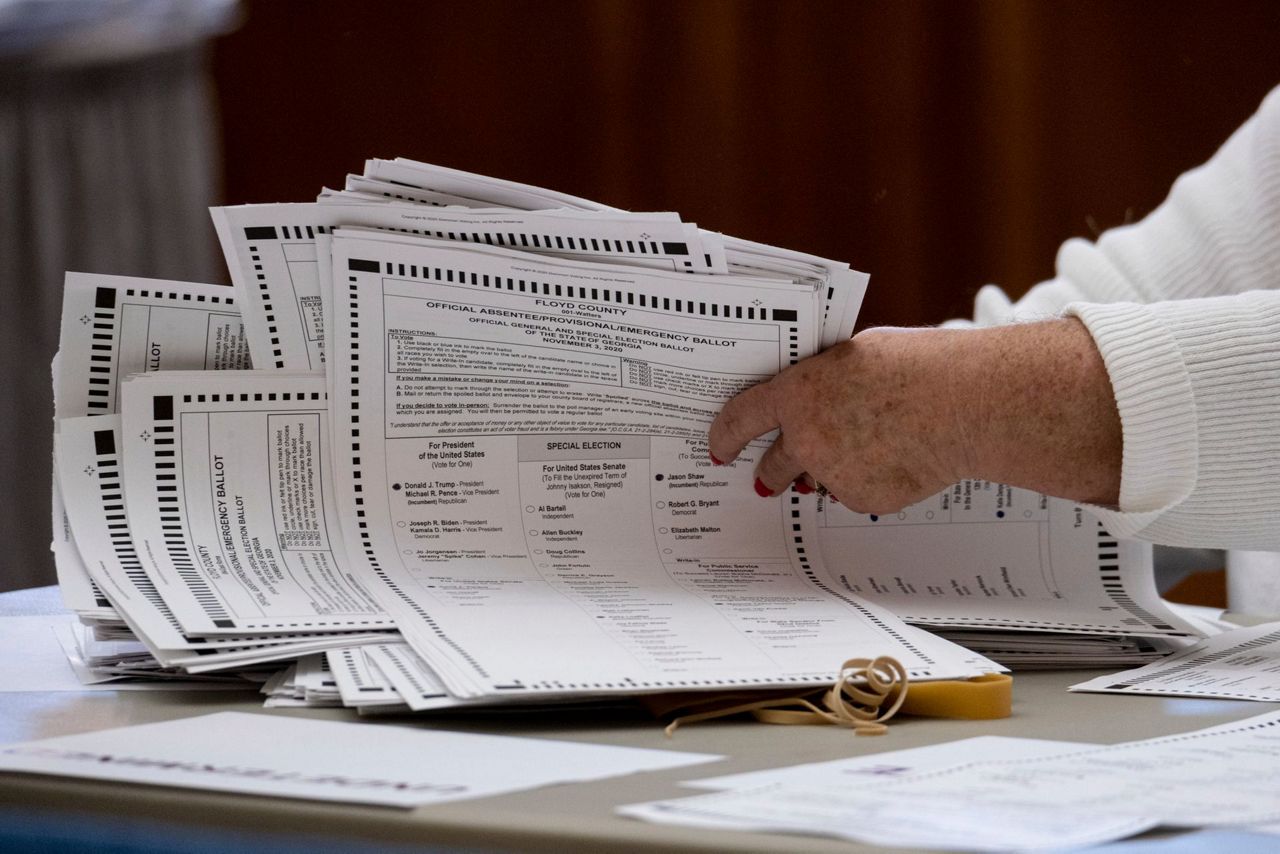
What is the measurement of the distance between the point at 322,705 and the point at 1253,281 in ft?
2.81

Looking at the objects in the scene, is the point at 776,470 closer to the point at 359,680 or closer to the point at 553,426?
the point at 553,426

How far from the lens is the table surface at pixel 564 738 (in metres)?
0.29

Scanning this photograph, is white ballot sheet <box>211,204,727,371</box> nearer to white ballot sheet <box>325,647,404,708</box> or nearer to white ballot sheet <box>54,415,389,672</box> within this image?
white ballot sheet <box>54,415,389,672</box>

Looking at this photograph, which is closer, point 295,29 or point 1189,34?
point 1189,34

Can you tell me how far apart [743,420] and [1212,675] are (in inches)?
9.7

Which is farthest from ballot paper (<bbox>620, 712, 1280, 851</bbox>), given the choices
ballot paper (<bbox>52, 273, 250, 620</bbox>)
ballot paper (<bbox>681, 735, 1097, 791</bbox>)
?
ballot paper (<bbox>52, 273, 250, 620</bbox>)

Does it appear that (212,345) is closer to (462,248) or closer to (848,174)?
(462,248)

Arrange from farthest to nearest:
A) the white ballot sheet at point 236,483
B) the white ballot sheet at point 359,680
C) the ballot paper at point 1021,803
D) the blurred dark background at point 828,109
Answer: the blurred dark background at point 828,109
the white ballot sheet at point 236,483
the white ballot sheet at point 359,680
the ballot paper at point 1021,803

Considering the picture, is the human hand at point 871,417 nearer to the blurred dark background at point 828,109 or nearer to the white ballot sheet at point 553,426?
the white ballot sheet at point 553,426

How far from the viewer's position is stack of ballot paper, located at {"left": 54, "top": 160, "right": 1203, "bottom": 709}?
586mm

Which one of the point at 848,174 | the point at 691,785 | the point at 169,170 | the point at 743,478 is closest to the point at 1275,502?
the point at 743,478

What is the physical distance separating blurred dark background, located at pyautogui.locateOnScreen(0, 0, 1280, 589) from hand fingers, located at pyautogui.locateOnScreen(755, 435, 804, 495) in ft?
3.73

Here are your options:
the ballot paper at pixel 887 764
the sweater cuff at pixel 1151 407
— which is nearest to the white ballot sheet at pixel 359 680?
the ballot paper at pixel 887 764

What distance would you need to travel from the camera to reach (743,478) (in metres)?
0.67
